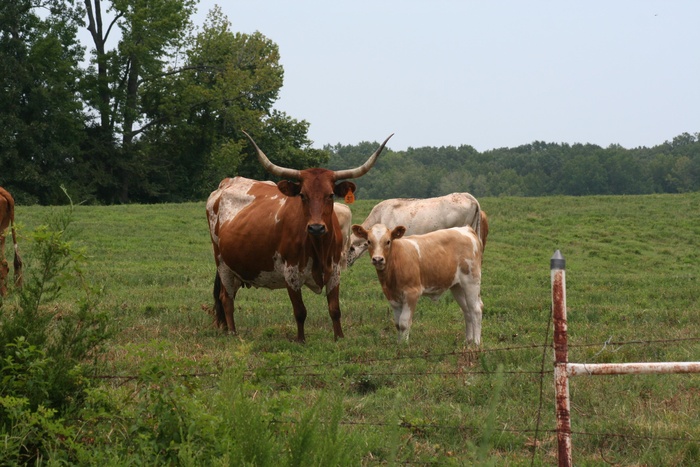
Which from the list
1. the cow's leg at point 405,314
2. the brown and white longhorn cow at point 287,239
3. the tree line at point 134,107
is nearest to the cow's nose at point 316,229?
the brown and white longhorn cow at point 287,239

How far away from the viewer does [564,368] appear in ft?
16.1

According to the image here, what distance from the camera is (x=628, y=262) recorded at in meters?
23.6

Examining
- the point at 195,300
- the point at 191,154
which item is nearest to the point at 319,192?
the point at 195,300

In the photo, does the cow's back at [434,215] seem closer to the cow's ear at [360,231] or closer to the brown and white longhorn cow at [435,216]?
the brown and white longhorn cow at [435,216]

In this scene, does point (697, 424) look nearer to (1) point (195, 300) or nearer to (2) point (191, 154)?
(1) point (195, 300)

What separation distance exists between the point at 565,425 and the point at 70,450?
9.12ft

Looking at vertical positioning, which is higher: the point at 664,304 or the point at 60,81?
the point at 60,81

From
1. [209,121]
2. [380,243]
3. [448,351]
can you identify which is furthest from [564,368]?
[209,121]

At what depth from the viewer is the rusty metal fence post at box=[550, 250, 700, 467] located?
4.80 metres

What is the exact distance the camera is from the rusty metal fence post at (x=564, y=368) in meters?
4.80

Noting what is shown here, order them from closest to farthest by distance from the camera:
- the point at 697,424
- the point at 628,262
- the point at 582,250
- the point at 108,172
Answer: the point at 697,424, the point at 628,262, the point at 582,250, the point at 108,172

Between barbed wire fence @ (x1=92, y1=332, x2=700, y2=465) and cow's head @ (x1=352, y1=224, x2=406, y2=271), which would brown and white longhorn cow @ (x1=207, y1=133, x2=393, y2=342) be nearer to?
cow's head @ (x1=352, y1=224, x2=406, y2=271)

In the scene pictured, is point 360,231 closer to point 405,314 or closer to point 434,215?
point 405,314

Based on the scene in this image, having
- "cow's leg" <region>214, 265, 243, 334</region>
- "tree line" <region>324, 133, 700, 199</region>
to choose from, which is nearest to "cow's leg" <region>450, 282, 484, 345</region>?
"cow's leg" <region>214, 265, 243, 334</region>
